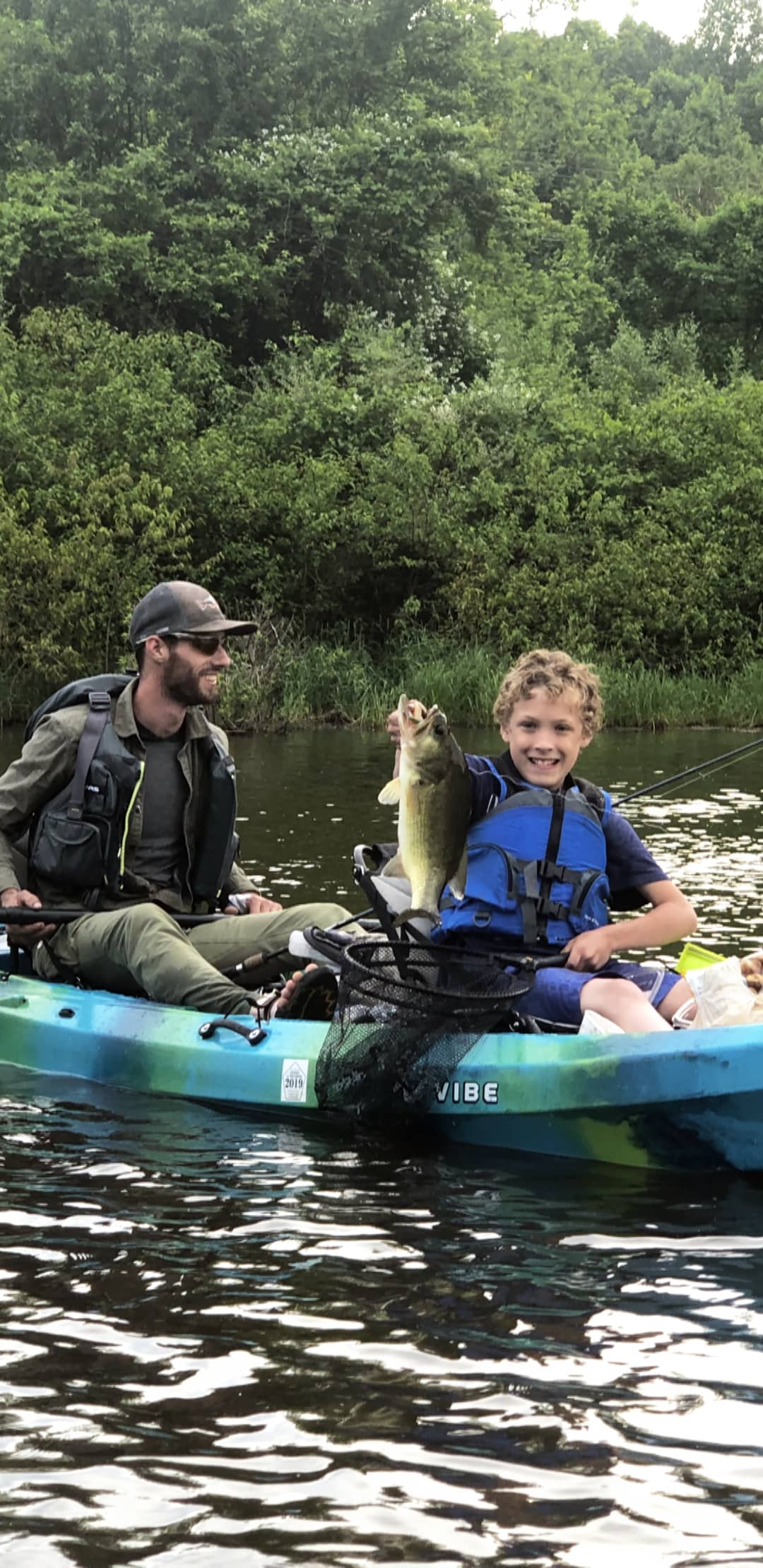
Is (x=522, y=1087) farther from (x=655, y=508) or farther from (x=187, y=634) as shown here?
(x=655, y=508)

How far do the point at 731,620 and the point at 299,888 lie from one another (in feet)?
63.0

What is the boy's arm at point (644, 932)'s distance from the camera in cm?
555

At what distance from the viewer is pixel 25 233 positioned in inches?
1345

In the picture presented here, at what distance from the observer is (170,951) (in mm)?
6609

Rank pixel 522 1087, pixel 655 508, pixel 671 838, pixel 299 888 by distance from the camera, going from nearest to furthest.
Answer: pixel 522 1087
pixel 299 888
pixel 671 838
pixel 655 508

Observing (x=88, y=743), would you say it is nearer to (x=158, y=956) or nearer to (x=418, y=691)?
(x=158, y=956)

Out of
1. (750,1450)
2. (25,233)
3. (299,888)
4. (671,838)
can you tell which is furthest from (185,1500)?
(25,233)

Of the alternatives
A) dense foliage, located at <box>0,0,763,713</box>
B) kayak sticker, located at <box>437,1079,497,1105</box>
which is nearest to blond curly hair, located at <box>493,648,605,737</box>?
kayak sticker, located at <box>437,1079,497,1105</box>

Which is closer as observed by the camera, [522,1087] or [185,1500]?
[185,1500]

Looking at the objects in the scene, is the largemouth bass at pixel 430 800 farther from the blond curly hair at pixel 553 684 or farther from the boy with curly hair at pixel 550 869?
the blond curly hair at pixel 553 684

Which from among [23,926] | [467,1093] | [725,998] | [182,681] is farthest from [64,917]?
[725,998]

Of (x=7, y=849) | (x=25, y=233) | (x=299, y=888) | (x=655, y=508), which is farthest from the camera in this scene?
(x=25, y=233)

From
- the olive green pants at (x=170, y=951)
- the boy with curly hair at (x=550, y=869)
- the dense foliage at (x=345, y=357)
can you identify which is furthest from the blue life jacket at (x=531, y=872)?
the dense foliage at (x=345, y=357)

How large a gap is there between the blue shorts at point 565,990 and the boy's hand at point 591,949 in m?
0.05
